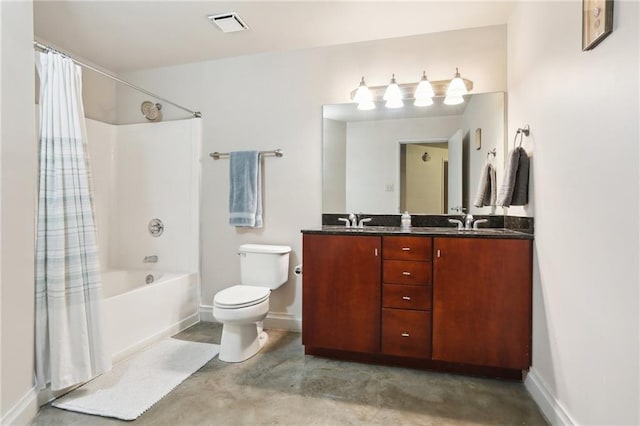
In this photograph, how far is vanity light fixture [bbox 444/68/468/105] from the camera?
2324 mm

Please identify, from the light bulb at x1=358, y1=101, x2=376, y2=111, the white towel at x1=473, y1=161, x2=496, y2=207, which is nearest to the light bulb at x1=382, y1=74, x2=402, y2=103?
the light bulb at x1=358, y1=101, x2=376, y2=111

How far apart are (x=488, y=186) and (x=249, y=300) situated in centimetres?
182

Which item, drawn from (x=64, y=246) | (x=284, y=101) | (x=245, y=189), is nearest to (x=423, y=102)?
(x=284, y=101)

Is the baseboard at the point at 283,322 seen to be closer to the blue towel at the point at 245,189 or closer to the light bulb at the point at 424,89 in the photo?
the blue towel at the point at 245,189

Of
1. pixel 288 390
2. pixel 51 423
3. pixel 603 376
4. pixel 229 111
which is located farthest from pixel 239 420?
pixel 229 111

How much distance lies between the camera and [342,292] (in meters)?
2.16

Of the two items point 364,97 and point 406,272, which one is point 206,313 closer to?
point 406,272

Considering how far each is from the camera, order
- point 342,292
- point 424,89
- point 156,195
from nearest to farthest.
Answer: point 342,292 → point 424,89 → point 156,195

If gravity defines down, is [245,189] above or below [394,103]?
below

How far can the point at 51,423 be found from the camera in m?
1.58

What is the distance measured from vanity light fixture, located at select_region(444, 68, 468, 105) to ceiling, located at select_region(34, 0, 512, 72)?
39 cm

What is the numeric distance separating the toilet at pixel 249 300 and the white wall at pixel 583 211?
168cm

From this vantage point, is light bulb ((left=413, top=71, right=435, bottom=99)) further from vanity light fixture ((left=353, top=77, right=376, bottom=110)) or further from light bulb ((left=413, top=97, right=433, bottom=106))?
vanity light fixture ((left=353, top=77, right=376, bottom=110))

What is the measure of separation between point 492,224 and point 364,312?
114 cm
